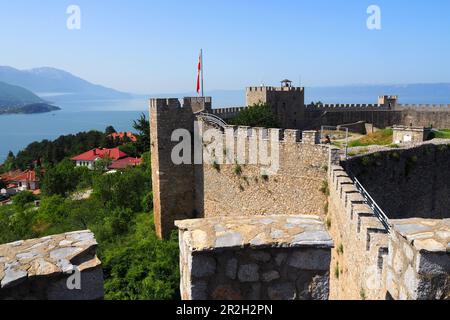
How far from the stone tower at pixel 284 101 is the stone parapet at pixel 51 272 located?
2542 cm

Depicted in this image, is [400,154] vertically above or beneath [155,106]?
beneath

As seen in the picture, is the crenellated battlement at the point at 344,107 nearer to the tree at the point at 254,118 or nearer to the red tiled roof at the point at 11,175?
the tree at the point at 254,118

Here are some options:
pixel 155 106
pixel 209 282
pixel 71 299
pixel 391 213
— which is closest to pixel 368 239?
pixel 209 282

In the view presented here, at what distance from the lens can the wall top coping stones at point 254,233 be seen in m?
3.05

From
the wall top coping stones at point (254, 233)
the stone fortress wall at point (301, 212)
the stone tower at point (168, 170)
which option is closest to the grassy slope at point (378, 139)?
the stone fortress wall at point (301, 212)

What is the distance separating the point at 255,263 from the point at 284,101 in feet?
88.4

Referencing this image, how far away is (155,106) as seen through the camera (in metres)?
14.5

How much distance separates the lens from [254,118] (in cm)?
2291

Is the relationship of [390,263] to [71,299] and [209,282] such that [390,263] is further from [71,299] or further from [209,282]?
[71,299]

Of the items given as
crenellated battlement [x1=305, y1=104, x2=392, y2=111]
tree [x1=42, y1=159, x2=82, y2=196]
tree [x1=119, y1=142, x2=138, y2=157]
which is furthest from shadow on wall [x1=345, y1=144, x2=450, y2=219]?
tree [x1=119, y1=142, x2=138, y2=157]

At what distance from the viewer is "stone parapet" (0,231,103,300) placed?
9.68 feet

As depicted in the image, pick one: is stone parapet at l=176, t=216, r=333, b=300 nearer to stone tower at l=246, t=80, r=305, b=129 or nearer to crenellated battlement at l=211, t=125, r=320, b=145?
crenellated battlement at l=211, t=125, r=320, b=145
